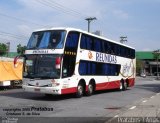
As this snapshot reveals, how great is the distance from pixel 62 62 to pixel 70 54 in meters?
1.07

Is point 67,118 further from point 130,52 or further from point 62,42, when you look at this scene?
point 130,52

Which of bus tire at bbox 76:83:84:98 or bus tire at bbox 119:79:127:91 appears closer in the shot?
bus tire at bbox 76:83:84:98

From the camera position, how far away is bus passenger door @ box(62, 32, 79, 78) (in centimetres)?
2039

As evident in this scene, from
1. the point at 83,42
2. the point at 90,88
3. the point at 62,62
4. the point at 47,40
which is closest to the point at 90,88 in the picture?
the point at 90,88

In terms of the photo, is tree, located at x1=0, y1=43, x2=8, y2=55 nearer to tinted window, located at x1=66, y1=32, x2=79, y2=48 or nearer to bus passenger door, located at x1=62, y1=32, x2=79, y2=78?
tinted window, located at x1=66, y1=32, x2=79, y2=48

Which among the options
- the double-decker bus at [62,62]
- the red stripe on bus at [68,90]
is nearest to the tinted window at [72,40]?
the double-decker bus at [62,62]

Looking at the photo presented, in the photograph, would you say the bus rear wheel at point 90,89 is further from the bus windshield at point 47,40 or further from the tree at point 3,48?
the tree at point 3,48

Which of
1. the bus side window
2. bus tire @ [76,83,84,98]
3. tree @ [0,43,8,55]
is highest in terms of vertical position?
tree @ [0,43,8,55]

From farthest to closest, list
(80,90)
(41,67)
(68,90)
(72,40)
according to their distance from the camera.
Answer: (80,90) < (72,40) < (68,90) < (41,67)

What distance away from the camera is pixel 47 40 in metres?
20.9

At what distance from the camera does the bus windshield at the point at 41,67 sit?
19.9 metres

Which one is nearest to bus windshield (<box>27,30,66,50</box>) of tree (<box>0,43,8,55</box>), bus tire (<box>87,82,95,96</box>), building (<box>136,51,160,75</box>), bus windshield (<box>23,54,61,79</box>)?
bus windshield (<box>23,54,61,79</box>)

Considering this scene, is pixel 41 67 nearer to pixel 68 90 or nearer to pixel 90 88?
pixel 68 90

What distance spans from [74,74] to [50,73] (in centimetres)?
187
